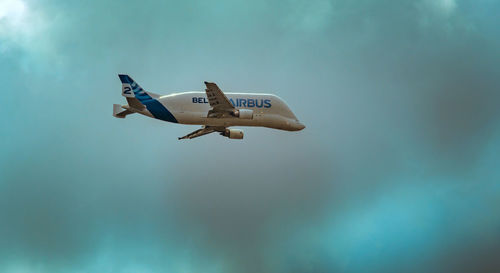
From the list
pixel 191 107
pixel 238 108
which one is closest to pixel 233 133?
pixel 238 108

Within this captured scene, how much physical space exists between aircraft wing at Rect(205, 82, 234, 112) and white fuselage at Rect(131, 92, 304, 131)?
1.89 meters

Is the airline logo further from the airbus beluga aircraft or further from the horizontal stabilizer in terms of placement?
the horizontal stabilizer

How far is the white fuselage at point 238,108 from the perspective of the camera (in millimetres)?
115375

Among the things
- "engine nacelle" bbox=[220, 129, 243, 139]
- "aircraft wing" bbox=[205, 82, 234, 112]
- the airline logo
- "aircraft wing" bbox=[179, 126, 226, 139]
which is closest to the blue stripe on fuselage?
the airline logo

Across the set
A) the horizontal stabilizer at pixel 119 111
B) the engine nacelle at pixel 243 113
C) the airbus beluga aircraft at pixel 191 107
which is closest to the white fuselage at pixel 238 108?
the airbus beluga aircraft at pixel 191 107

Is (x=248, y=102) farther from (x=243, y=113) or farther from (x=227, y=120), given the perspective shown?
(x=227, y=120)

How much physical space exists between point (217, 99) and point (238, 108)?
5161mm

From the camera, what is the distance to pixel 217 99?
113000mm

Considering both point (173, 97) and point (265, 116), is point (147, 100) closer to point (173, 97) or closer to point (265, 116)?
point (173, 97)

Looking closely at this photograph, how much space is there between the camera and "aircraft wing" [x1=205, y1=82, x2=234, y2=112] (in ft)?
367

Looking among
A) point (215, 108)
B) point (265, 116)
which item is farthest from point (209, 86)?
point (265, 116)

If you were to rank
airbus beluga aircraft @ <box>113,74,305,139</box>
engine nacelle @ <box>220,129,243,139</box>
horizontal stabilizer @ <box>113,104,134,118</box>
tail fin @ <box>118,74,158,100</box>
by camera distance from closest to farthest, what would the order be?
airbus beluga aircraft @ <box>113,74,305,139</box> → tail fin @ <box>118,74,158,100</box> → horizontal stabilizer @ <box>113,104,134,118</box> → engine nacelle @ <box>220,129,243,139</box>

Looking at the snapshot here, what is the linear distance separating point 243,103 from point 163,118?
10701 mm

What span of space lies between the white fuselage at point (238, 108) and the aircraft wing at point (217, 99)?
1.89 meters
